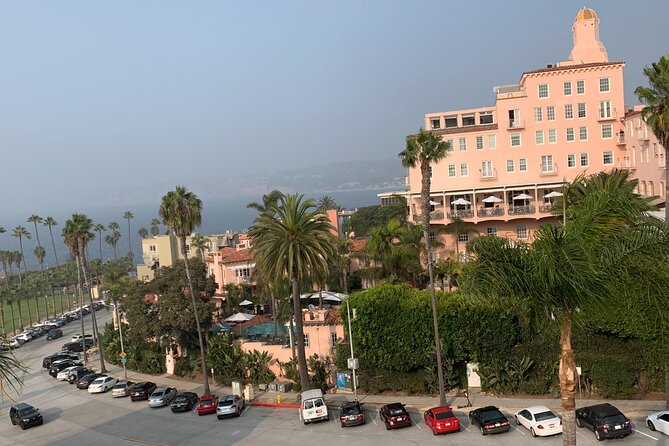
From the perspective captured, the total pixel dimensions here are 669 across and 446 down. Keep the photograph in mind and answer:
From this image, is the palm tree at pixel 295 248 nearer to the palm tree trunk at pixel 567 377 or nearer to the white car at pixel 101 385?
the white car at pixel 101 385

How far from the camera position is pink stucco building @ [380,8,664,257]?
56594mm

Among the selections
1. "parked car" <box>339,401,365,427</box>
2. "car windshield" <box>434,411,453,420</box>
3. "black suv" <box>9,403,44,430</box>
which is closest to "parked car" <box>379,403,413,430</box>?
"parked car" <box>339,401,365,427</box>

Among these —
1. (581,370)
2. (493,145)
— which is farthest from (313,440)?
(493,145)

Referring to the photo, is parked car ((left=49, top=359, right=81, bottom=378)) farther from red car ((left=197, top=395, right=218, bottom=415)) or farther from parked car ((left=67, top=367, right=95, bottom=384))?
red car ((left=197, top=395, right=218, bottom=415))

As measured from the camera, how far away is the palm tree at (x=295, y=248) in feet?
121

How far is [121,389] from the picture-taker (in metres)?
45.6

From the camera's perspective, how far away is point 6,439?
121 feet

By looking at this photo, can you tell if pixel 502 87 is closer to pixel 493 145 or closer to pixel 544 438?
pixel 493 145

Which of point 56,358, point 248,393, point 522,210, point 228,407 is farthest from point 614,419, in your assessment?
point 56,358

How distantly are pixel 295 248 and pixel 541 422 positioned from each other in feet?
56.2

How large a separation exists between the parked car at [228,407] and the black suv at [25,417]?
12.8 metres

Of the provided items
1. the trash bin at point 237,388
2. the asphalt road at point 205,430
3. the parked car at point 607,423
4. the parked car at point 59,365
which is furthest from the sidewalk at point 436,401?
the parked car at point 59,365

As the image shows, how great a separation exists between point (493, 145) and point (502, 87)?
373 inches

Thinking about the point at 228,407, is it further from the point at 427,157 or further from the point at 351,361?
the point at 427,157
